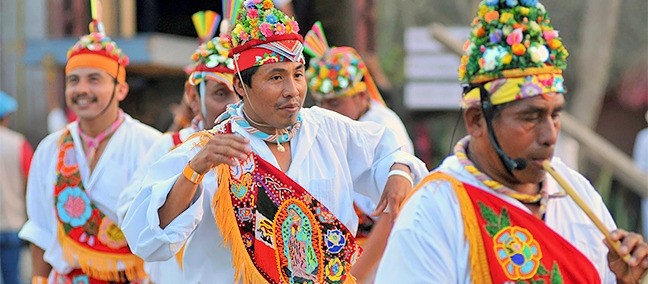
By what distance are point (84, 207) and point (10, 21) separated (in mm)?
7447

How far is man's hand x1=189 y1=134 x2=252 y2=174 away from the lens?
163 inches

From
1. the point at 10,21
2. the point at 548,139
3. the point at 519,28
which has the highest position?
the point at 519,28

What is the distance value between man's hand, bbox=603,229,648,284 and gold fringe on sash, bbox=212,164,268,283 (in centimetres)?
155

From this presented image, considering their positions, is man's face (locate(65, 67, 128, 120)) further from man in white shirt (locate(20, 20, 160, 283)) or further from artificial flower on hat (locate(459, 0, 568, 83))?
artificial flower on hat (locate(459, 0, 568, 83))

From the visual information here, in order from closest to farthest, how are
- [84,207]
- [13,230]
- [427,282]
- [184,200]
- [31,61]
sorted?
1. [427,282]
2. [184,200]
3. [84,207]
4. [13,230]
5. [31,61]

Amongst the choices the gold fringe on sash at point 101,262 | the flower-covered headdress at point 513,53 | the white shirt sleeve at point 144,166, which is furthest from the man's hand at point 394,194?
the gold fringe on sash at point 101,262

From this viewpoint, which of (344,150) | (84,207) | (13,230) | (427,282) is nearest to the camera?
(427,282)

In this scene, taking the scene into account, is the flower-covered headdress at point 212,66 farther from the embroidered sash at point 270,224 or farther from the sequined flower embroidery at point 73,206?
the embroidered sash at point 270,224

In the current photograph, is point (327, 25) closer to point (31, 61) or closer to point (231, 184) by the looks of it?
point (31, 61)

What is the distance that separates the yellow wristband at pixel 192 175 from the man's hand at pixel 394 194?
2.11 ft

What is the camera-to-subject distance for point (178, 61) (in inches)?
498

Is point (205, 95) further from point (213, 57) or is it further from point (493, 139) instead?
point (493, 139)

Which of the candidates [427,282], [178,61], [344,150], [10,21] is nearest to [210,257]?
[344,150]

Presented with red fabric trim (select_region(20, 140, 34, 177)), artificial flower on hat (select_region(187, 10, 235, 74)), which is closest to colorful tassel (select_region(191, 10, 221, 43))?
artificial flower on hat (select_region(187, 10, 235, 74))
